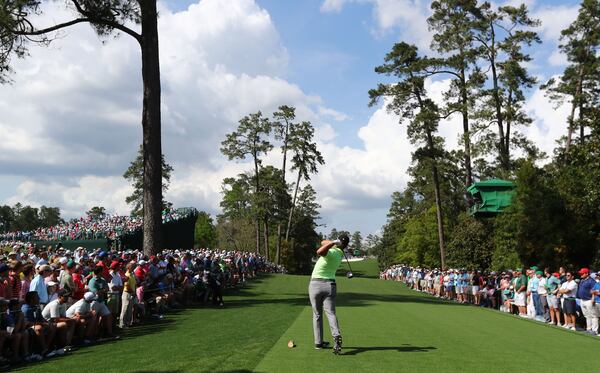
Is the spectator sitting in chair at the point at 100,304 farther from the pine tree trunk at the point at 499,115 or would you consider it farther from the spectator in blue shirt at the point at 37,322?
the pine tree trunk at the point at 499,115

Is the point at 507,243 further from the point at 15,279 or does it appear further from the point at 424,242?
the point at 424,242

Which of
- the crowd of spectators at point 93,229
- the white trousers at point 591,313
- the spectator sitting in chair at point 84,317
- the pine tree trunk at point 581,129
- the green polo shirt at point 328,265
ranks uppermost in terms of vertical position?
the pine tree trunk at point 581,129

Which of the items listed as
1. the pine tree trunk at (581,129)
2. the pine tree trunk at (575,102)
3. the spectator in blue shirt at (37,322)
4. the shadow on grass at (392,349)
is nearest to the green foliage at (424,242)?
the pine tree trunk at (581,129)

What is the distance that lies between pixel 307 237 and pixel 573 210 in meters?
62.6

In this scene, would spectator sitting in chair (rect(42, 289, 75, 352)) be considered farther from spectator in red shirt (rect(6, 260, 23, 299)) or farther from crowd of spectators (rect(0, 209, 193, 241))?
crowd of spectators (rect(0, 209, 193, 241))

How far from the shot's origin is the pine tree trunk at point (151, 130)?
19.9 meters

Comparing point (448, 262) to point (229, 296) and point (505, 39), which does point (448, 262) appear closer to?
point (505, 39)

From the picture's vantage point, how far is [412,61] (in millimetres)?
39406

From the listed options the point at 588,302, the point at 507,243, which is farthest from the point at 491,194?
the point at 588,302

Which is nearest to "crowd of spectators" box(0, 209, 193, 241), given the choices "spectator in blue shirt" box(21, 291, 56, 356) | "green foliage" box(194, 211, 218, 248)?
"spectator in blue shirt" box(21, 291, 56, 356)

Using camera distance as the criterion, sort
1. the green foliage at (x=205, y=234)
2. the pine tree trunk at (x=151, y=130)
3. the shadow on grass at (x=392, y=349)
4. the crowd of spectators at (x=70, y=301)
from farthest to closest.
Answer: the green foliage at (x=205, y=234), the pine tree trunk at (x=151, y=130), the crowd of spectators at (x=70, y=301), the shadow on grass at (x=392, y=349)

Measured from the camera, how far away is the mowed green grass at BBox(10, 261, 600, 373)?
8.25m

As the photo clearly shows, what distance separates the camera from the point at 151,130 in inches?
792

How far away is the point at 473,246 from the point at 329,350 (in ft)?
113
